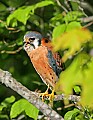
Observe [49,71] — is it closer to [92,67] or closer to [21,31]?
[21,31]

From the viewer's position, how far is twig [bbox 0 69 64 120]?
1819 mm

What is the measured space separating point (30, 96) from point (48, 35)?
2.17 meters

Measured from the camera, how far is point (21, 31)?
4.24 m

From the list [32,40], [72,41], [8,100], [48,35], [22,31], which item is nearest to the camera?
[72,41]

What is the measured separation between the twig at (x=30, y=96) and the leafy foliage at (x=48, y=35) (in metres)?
0.23

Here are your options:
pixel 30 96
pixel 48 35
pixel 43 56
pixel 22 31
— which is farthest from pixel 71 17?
pixel 30 96

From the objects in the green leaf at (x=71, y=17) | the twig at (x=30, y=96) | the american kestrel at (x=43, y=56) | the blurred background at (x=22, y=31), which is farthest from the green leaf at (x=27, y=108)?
the blurred background at (x=22, y=31)

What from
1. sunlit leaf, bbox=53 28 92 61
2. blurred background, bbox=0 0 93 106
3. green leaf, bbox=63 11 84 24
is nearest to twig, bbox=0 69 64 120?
sunlit leaf, bbox=53 28 92 61

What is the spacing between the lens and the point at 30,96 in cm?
197

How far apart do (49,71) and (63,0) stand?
124cm

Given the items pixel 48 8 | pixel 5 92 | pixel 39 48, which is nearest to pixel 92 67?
pixel 39 48

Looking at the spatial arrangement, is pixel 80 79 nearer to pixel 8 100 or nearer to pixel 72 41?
pixel 72 41

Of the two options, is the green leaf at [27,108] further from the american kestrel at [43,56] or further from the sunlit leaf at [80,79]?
the sunlit leaf at [80,79]

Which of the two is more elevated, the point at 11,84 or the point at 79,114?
the point at 11,84
